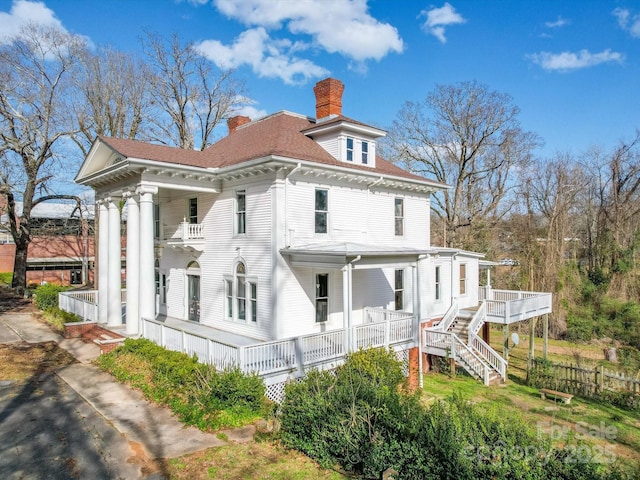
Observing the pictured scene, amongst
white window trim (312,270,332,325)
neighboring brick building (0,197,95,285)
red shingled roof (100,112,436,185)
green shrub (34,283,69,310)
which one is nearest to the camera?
red shingled roof (100,112,436,185)

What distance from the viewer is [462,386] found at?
16406 millimetres

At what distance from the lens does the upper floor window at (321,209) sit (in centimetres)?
1580

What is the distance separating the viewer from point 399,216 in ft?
62.2

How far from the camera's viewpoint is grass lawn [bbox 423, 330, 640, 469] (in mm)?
12000

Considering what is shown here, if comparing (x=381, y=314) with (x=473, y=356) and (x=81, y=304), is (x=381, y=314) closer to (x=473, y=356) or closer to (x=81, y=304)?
(x=473, y=356)

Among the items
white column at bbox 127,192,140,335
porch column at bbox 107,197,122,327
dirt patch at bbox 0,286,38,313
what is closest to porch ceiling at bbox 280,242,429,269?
white column at bbox 127,192,140,335

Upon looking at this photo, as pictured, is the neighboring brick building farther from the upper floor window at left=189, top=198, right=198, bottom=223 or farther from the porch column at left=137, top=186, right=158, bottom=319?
the porch column at left=137, top=186, right=158, bottom=319

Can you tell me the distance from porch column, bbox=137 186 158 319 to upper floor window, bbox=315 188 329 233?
5.60 m

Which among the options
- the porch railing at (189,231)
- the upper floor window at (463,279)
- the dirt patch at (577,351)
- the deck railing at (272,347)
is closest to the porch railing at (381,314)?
the deck railing at (272,347)

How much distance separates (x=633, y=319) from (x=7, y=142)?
43293 millimetres

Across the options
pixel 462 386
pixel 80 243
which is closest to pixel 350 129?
pixel 462 386

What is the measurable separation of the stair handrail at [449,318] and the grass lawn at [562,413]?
2059mm

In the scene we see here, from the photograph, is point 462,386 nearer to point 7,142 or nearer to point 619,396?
point 619,396

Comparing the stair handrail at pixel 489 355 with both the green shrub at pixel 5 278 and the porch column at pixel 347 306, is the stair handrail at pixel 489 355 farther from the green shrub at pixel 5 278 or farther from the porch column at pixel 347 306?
the green shrub at pixel 5 278
